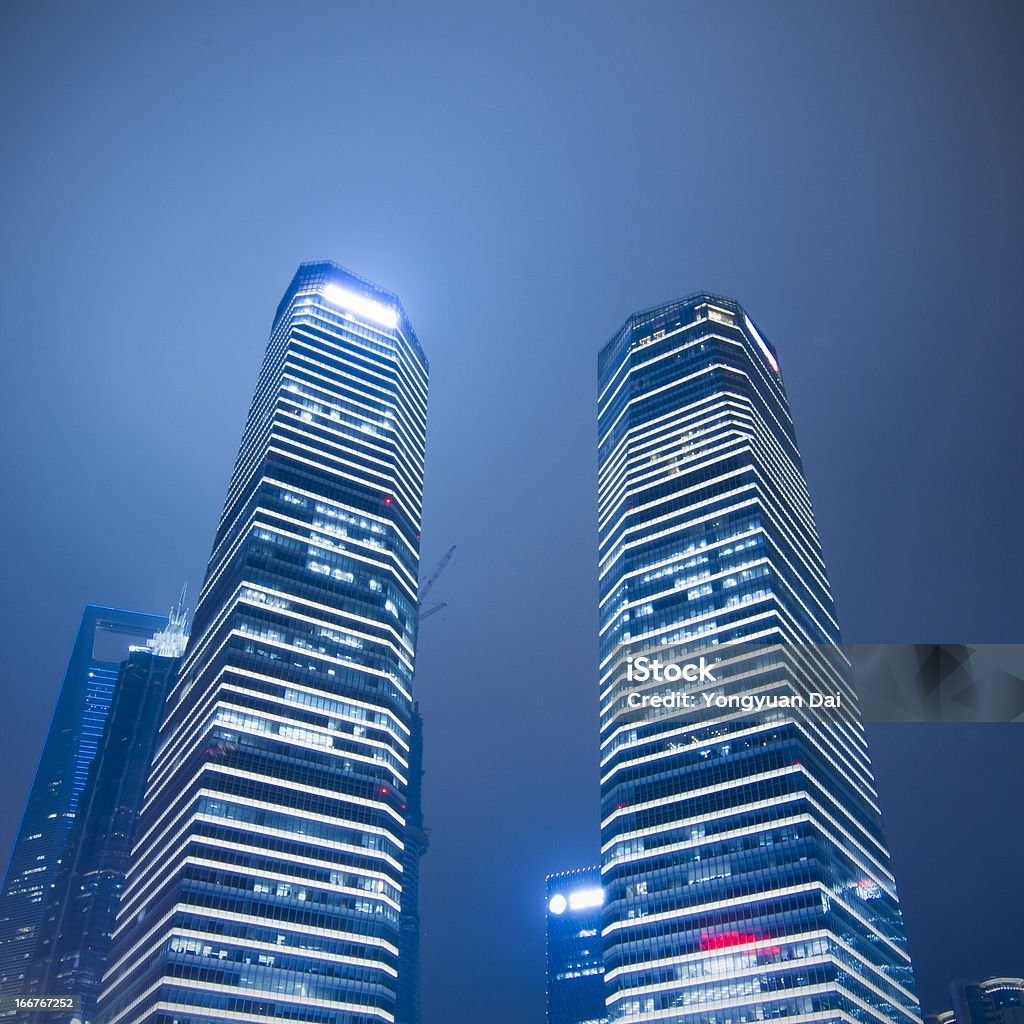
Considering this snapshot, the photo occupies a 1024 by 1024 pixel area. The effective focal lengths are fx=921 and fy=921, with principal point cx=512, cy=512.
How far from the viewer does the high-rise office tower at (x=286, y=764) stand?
127 m

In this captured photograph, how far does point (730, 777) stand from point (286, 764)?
69495 mm

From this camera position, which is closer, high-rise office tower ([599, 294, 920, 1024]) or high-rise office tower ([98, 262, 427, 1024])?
high-rise office tower ([98, 262, 427, 1024])

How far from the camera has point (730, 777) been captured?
144 metres

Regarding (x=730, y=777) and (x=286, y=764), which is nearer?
(x=730, y=777)

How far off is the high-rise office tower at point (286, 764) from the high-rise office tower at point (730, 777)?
3921 centimetres

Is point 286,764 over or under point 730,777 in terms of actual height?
over

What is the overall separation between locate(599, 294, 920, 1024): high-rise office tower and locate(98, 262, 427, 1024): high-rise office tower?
3921cm

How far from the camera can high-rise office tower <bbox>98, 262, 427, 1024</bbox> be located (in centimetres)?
12688

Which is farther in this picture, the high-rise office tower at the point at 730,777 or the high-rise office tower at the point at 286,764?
the high-rise office tower at the point at 730,777

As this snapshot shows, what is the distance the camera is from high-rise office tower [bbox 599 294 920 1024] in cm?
12825

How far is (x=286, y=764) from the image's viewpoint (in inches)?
5679

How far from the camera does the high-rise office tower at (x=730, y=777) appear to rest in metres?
128

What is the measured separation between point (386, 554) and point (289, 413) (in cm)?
3706

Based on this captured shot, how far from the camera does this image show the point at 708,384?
646ft
